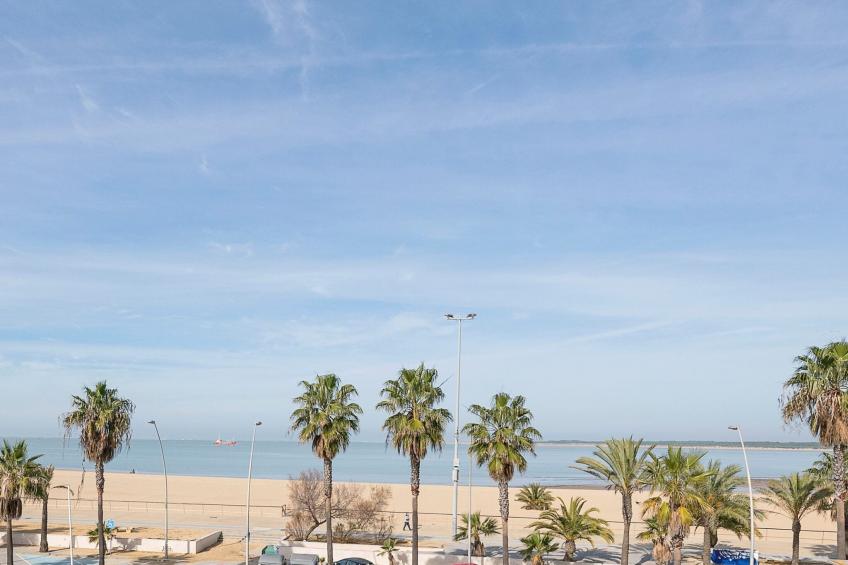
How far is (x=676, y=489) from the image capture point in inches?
1299

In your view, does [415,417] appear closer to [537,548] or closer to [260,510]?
[537,548]

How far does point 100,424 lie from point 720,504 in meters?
32.6

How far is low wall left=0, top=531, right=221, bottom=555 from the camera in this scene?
159 ft

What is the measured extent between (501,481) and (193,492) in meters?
72.1

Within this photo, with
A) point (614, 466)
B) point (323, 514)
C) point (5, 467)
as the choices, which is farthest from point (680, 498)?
point (5, 467)

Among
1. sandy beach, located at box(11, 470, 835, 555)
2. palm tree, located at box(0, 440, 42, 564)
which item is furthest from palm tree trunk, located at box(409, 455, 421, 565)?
palm tree, located at box(0, 440, 42, 564)

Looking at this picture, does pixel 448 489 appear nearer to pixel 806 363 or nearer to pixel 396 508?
pixel 396 508

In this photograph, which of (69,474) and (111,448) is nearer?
(111,448)

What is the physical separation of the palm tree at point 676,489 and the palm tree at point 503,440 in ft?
19.7

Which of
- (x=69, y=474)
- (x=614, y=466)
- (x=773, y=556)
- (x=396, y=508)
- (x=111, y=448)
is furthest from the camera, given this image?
(x=69, y=474)

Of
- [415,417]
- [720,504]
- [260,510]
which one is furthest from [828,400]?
[260,510]

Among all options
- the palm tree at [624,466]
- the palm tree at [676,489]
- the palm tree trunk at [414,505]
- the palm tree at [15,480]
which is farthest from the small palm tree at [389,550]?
the palm tree at [15,480]

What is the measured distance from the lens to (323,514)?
4947 cm

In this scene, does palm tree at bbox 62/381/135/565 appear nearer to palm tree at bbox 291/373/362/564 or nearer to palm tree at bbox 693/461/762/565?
palm tree at bbox 291/373/362/564
